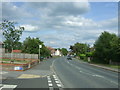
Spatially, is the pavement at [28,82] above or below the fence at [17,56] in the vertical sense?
below

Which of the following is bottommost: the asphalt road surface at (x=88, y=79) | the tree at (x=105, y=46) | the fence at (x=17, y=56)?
the asphalt road surface at (x=88, y=79)

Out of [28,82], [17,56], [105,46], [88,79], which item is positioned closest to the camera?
[28,82]

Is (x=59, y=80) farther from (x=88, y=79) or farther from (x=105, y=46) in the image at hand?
(x=105, y=46)

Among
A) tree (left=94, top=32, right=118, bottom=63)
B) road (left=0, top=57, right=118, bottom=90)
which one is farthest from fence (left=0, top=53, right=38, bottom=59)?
road (left=0, top=57, right=118, bottom=90)

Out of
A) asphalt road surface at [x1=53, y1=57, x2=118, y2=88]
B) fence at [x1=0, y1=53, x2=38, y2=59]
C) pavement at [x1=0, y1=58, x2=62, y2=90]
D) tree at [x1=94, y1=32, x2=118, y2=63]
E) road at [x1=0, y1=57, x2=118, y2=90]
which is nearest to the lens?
pavement at [x1=0, y1=58, x2=62, y2=90]

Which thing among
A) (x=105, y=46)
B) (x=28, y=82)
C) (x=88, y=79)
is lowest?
(x=88, y=79)

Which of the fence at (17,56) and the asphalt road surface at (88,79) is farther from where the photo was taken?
the fence at (17,56)

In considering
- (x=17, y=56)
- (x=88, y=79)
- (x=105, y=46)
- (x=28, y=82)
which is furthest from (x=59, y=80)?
(x=17, y=56)

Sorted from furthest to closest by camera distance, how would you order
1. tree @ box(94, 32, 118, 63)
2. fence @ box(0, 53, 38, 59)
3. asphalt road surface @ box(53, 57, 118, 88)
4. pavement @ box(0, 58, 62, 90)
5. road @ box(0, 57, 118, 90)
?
fence @ box(0, 53, 38, 59) → tree @ box(94, 32, 118, 63) → asphalt road surface @ box(53, 57, 118, 88) → road @ box(0, 57, 118, 90) → pavement @ box(0, 58, 62, 90)

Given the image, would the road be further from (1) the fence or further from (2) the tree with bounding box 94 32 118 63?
(1) the fence

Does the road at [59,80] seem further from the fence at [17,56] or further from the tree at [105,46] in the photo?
the fence at [17,56]

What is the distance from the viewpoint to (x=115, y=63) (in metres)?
40.3

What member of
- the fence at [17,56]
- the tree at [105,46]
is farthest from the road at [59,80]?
the fence at [17,56]

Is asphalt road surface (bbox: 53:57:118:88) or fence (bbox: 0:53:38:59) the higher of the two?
fence (bbox: 0:53:38:59)
